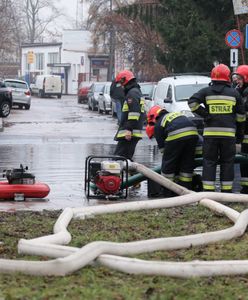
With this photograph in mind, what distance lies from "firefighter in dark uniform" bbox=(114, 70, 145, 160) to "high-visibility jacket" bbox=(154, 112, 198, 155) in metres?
1.22

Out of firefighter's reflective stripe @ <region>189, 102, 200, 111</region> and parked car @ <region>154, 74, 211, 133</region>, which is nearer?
firefighter's reflective stripe @ <region>189, 102, 200, 111</region>

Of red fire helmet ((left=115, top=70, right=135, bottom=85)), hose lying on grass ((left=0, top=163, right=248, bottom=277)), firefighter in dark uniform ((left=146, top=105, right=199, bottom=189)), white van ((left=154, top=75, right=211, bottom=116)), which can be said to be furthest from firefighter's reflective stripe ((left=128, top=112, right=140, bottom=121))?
white van ((left=154, top=75, right=211, bottom=116))

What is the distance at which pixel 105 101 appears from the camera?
38.5 meters

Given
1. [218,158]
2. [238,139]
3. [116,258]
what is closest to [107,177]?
[218,158]

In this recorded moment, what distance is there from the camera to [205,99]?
10.5 meters

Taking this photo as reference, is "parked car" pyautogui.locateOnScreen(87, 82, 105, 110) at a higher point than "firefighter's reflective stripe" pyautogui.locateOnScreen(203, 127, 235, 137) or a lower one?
lower

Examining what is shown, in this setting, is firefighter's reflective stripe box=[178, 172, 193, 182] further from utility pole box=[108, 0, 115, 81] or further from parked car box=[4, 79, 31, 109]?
utility pole box=[108, 0, 115, 81]

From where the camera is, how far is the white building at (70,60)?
80.6 meters

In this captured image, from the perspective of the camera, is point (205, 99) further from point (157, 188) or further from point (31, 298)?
point (31, 298)

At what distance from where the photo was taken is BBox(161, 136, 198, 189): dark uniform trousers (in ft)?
34.9

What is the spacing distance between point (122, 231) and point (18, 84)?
36.3 metres

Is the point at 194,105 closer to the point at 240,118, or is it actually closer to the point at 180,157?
the point at 240,118

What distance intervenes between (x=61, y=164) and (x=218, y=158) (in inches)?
236

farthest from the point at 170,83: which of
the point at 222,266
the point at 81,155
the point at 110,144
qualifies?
the point at 222,266
